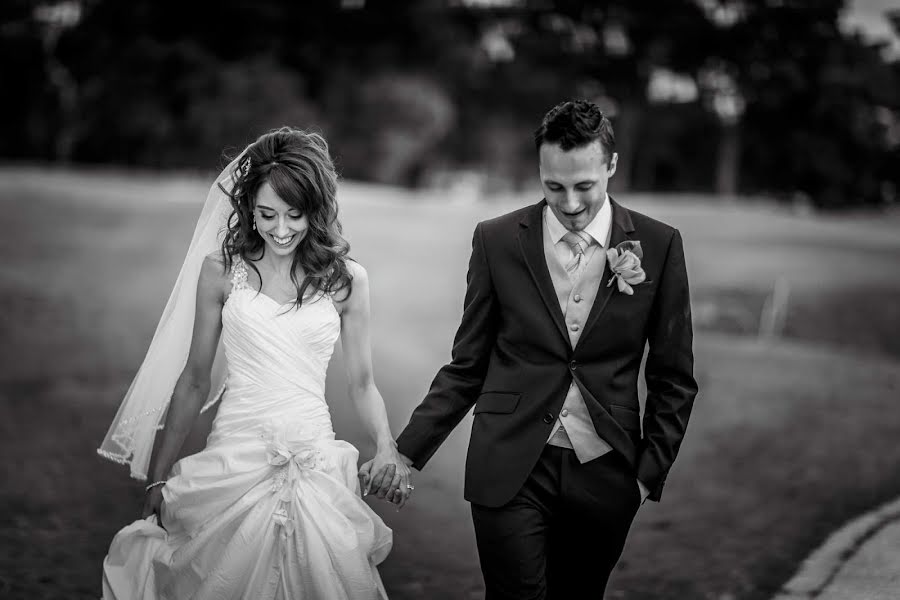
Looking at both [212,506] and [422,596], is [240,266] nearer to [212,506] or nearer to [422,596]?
[212,506]

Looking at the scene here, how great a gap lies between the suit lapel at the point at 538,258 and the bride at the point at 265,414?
0.77 metres

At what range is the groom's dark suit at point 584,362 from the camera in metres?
3.31

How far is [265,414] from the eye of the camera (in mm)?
3686

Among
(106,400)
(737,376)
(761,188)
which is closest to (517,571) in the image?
(106,400)

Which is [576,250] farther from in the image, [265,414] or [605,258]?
[265,414]

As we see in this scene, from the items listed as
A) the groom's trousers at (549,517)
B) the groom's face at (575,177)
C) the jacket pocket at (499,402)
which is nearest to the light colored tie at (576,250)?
the groom's face at (575,177)

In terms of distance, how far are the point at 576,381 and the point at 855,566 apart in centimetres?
316

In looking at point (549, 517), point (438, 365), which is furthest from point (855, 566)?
point (438, 365)

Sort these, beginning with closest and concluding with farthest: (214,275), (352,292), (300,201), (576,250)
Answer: (576,250) < (300,201) < (214,275) < (352,292)

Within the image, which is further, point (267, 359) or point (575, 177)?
point (267, 359)

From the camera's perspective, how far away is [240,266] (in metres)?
3.81

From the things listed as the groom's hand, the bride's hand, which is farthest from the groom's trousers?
the bride's hand

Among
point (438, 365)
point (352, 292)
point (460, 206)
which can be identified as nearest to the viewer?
point (352, 292)

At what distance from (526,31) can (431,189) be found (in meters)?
6.46
